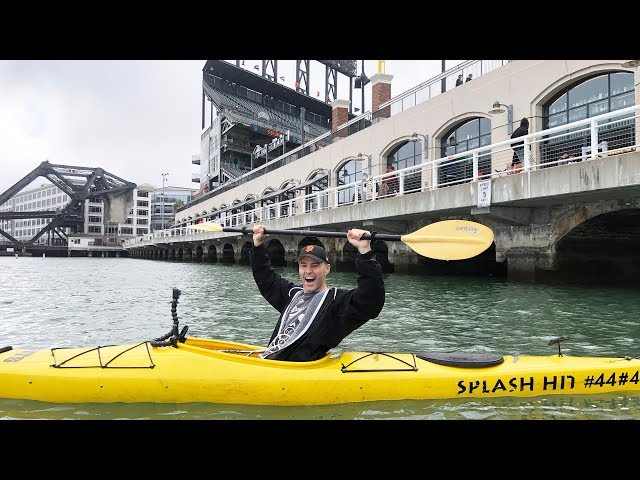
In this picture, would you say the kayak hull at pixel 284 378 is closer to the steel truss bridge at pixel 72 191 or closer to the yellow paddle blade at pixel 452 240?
the yellow paddle blade at pixel 452 240

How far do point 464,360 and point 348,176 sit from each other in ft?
82.0

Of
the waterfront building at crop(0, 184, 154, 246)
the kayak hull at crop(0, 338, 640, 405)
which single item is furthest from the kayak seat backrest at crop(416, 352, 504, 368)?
the waterfront building at crop(0, 184, 154, 246)

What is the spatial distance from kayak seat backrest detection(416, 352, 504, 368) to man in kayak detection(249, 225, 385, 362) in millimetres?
924

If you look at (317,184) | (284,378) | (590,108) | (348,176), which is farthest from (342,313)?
(317,184)

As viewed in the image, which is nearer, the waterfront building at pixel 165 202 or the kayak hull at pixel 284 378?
the kayak hull at pixel 284 378

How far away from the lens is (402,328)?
26.0 ft

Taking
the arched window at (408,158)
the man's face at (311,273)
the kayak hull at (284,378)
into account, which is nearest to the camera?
the kayak hull at (284,378)

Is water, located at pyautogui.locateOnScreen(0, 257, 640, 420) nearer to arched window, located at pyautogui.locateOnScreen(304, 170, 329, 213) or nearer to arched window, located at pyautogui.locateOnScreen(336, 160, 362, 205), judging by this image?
arched window, located at pyautogui.locateOnScreen(336, 160, 362, 205)

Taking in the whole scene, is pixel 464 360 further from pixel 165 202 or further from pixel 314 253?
pixel 165 202

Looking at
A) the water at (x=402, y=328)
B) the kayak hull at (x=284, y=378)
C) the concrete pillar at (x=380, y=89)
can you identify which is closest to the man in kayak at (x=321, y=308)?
the kayak hull at (x=284, y=378)

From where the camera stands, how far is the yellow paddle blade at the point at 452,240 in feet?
19.9

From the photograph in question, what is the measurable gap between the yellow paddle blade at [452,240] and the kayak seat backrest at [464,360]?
1.44 metres
